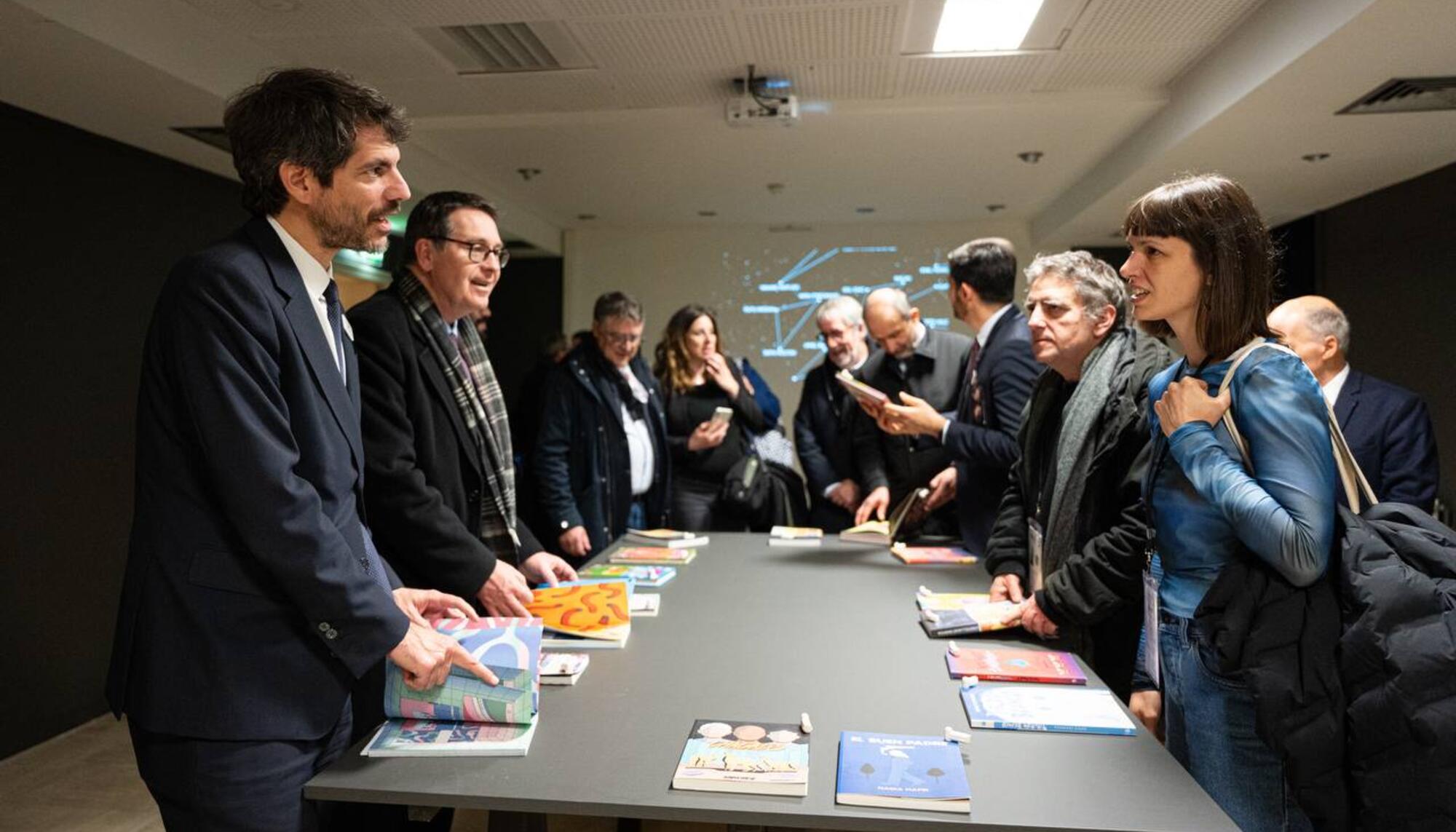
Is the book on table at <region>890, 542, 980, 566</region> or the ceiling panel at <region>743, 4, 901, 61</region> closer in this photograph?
the book on table at <region>890, 542, 980, 566</region>

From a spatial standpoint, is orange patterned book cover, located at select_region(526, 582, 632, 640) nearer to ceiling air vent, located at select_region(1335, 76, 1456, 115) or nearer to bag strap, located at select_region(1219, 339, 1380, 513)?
bag strap, located at select_region(1219, 339, 1380, 513)


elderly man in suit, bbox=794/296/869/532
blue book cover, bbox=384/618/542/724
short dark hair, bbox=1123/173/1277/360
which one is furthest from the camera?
elderly man in suit, bbox=794/296/869/532

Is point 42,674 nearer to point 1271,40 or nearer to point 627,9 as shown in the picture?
point 627,9

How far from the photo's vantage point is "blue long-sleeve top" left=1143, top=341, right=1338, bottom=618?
4.26 ft

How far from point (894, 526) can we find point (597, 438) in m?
1.16

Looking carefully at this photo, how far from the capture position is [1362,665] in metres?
1.25

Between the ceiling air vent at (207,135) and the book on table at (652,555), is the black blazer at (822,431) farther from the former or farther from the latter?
the ceiling air vent at (207,135)

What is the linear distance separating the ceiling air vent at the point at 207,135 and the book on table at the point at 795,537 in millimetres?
2667

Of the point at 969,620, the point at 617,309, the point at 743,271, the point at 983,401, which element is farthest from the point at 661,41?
the point at 743,271

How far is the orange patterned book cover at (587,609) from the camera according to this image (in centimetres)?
183

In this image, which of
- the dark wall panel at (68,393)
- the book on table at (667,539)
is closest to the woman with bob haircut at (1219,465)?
the book on table at (667,539)

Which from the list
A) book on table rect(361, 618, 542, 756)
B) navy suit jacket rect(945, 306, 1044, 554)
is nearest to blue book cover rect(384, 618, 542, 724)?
book on table rect(361, 618, 542, 756)

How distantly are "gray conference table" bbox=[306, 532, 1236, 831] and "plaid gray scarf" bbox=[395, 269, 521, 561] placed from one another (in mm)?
472

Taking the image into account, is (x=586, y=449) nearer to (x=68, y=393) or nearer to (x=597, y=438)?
(x=597, y=438)
